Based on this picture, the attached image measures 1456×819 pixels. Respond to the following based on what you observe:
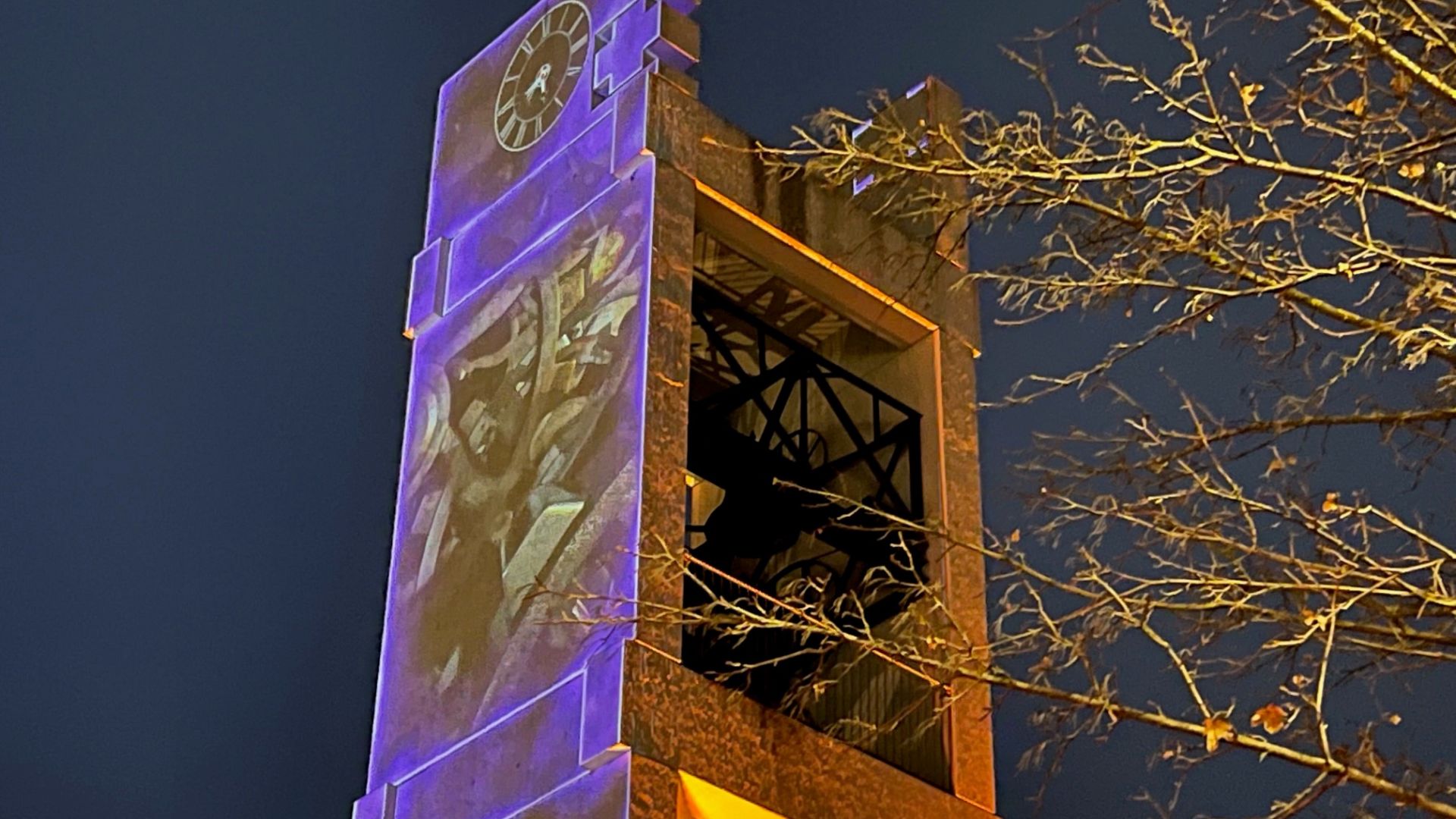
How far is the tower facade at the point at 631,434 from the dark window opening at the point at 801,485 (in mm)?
22

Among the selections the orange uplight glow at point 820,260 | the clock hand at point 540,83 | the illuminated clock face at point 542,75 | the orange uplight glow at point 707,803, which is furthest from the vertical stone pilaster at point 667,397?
the clock hand at point 540,83

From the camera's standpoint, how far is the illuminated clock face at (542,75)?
11375 millimetres

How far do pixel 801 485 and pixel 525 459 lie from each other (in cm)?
139

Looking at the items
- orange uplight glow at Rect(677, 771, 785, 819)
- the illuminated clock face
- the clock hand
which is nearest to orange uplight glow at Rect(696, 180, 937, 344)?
the illuminated clock face

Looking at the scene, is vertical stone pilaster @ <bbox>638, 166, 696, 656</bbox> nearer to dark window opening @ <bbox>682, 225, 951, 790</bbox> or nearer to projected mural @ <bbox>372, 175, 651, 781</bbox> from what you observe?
projected mural @ <bbox>372, 175, 651, 781</bbox>

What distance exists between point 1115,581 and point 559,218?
6152 millimetres

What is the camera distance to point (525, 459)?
1044cm

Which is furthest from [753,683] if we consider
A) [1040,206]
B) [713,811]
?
[1040,206]

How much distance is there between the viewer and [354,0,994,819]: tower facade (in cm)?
940

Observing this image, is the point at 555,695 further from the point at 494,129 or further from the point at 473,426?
the point at 494,129

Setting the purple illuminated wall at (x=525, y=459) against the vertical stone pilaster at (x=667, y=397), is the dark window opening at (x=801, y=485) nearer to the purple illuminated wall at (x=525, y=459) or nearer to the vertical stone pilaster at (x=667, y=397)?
the vertical stone pilaster at (x=667, y=397)

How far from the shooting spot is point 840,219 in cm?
1144

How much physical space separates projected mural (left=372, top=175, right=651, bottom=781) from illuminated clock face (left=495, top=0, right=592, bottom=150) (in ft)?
2.68

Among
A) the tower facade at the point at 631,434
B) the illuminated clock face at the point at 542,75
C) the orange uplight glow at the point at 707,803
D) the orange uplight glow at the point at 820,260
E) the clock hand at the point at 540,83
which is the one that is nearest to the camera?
the orange uplight glow at the point at 707,803
